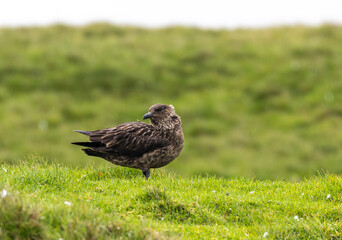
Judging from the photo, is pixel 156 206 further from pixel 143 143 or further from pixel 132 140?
pixel 132 140

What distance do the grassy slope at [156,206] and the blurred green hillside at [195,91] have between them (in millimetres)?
8673

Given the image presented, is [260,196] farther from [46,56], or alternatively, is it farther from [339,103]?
[46,56]

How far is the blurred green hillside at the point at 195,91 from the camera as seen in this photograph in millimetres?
19578

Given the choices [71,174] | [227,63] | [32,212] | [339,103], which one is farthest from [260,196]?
[227,63]

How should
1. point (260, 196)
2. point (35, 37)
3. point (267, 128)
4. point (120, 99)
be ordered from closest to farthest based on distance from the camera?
point (260, 196)
point (267, 128)
point (120, 99)
point (35, 37)

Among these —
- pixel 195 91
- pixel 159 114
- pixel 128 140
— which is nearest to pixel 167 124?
pixel 159 114

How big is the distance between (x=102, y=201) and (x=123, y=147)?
60.3 inches

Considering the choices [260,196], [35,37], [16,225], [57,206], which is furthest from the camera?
[35,37]

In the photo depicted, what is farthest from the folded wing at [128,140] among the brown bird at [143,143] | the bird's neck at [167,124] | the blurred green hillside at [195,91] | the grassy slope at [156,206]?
the blurred green hillside at [195,91]

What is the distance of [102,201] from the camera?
768 centimetres

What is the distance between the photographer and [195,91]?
24.0m

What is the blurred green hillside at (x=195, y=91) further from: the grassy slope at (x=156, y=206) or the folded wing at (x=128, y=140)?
the grassy slope at (x=156, y=206)

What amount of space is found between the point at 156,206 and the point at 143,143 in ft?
5.68

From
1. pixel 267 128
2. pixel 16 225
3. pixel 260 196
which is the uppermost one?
pixel 16 225
